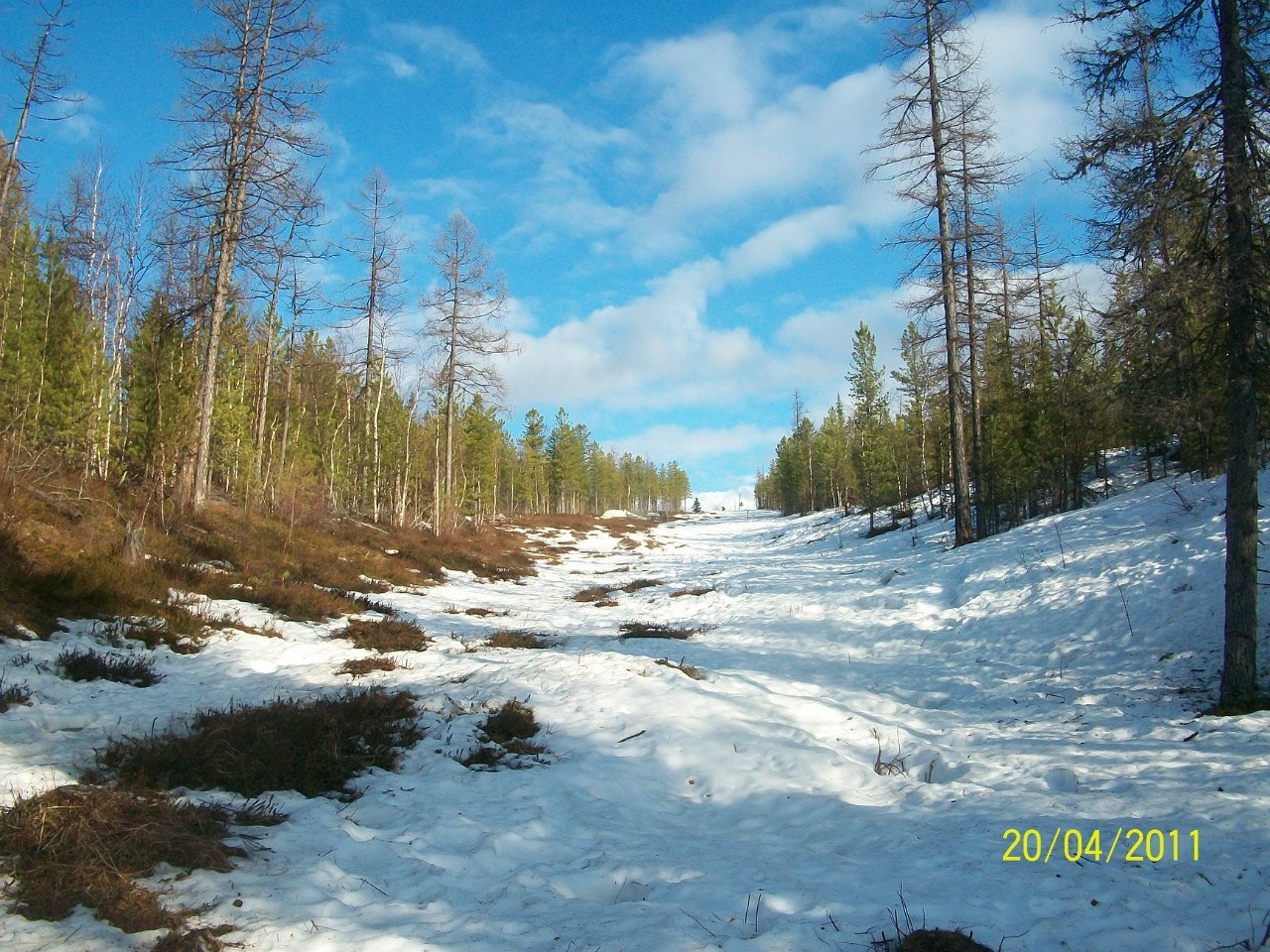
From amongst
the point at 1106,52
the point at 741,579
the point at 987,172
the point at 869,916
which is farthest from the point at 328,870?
the point at 987,172

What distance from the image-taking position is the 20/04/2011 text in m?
3.92

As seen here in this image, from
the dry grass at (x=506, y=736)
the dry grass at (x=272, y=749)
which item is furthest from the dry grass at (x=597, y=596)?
the dry grass at (x=272, y=749)

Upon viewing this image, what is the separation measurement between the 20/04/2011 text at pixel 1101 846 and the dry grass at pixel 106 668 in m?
7.88

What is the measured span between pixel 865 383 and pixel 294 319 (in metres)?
35.3

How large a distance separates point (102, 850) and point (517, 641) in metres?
7.11

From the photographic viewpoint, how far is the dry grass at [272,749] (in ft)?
14.9

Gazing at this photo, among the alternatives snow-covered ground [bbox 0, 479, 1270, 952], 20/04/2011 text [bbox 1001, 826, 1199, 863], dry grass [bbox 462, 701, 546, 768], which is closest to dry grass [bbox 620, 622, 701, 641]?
snow-covered ground [bbox 0, 479, 1270, 952]

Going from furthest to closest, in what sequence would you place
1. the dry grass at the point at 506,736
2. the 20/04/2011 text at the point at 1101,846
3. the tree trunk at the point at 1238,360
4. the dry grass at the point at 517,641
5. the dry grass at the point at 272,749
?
the dry grass at the point at 517,641
the tree trunk at the point at 1238,360
the dry grass at the point at 506,736
the dry grass at the point at 272,749
the 20/04/2011 text at the point at 1101,846

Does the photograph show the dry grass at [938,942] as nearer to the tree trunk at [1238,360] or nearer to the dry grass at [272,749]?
the dry grass at [272,749]

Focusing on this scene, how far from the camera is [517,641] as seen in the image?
1029cm

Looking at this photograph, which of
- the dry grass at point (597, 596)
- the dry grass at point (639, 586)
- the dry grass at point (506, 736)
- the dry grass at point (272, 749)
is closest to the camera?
the dry grass at point (272, 749)

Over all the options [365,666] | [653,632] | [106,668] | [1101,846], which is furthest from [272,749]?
[653,632]

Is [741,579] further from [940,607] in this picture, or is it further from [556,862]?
[556,862]

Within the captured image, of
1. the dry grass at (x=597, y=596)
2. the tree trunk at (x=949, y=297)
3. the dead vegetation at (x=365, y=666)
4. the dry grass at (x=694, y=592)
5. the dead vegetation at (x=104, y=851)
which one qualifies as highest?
the tree trunk at (x=949, y=297)
